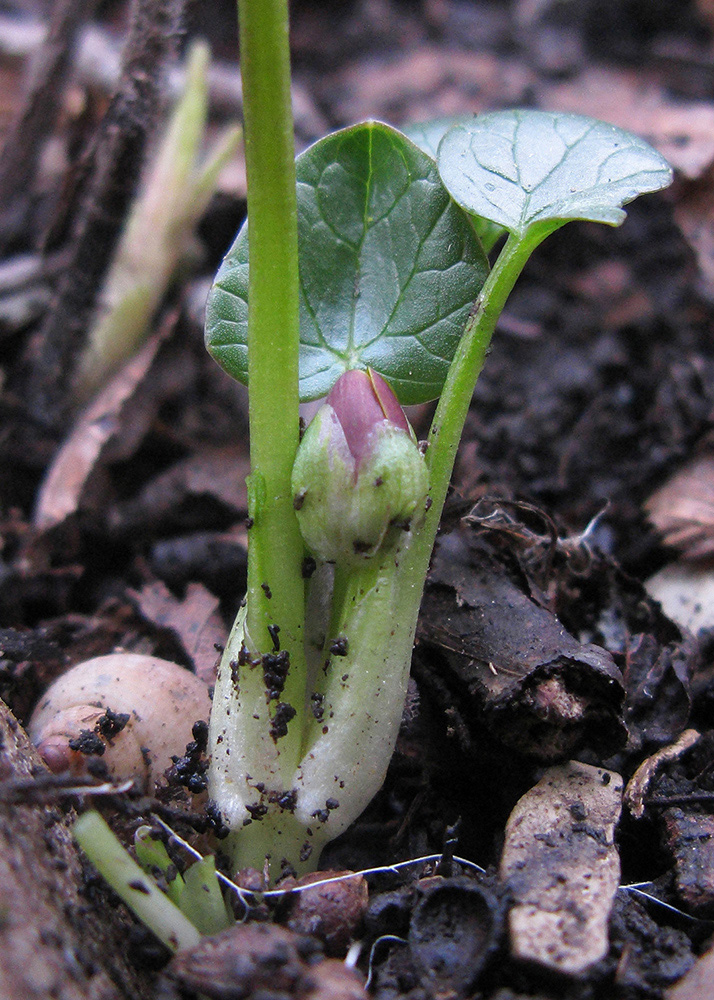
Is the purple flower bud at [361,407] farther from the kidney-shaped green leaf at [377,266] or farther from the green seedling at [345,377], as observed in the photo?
the kidney-shaped green leaf at [377,266]

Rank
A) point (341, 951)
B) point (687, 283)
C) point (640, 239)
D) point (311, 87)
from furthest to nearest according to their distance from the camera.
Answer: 1. point (311, 87)
2. point (640, 239)
3. point (687, 283)
4. point (341, 951)

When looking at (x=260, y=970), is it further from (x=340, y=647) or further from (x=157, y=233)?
(x=157, y=233)

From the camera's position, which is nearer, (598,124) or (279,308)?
(279,308)

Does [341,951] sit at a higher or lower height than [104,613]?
lower

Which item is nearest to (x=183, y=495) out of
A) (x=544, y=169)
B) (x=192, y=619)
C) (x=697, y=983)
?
(x=192, y=619)

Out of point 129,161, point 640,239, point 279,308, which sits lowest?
point 640,239

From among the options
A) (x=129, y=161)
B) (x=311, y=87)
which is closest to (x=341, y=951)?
(x=129, y=161)

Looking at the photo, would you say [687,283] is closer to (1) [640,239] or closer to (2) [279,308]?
(1) [640,239]

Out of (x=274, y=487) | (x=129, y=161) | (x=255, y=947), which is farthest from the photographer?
(x=129, y=161)
